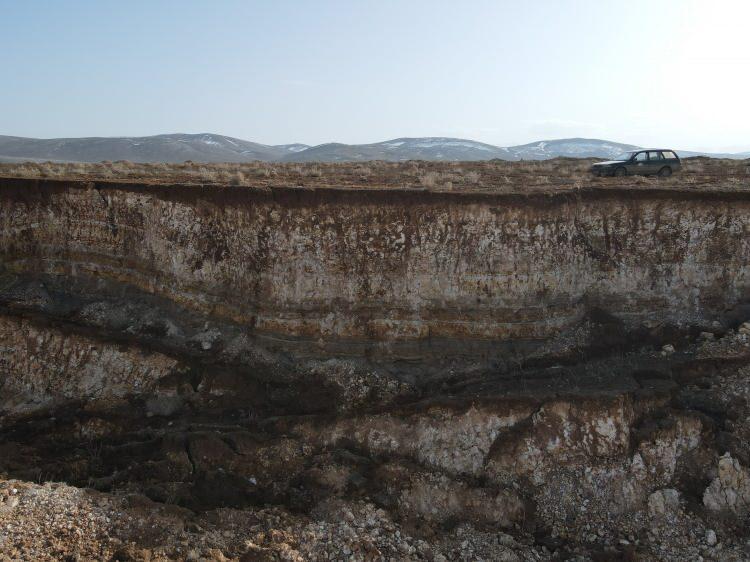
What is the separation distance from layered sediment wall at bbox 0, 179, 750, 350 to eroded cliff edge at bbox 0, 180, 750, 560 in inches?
2.4

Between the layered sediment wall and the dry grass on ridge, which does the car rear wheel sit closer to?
the dry grass on ridge

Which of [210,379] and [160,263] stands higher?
[160,263]

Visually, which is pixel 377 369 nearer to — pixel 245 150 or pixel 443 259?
pixel 443 259

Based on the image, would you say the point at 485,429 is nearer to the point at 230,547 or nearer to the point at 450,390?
the point at 450,390

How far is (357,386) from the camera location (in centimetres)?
1339

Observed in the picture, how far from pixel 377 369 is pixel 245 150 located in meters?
116

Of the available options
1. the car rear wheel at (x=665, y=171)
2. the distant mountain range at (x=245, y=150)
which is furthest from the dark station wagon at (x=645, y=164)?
the distant mountain range at (x=245, y=150)

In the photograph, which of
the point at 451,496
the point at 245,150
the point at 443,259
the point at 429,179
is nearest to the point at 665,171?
the point at 429,179

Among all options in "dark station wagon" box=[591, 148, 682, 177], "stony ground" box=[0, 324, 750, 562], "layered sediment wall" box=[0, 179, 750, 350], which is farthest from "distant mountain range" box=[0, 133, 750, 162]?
"stony ground" box=[0, 324, 750, 562]

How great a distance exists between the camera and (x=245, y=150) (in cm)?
12119

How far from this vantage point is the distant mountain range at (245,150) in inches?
3730

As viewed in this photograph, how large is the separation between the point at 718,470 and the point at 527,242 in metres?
6.86

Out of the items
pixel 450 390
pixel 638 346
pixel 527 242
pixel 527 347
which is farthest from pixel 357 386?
pixel 638 346

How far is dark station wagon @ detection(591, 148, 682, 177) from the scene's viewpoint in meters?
21.7
